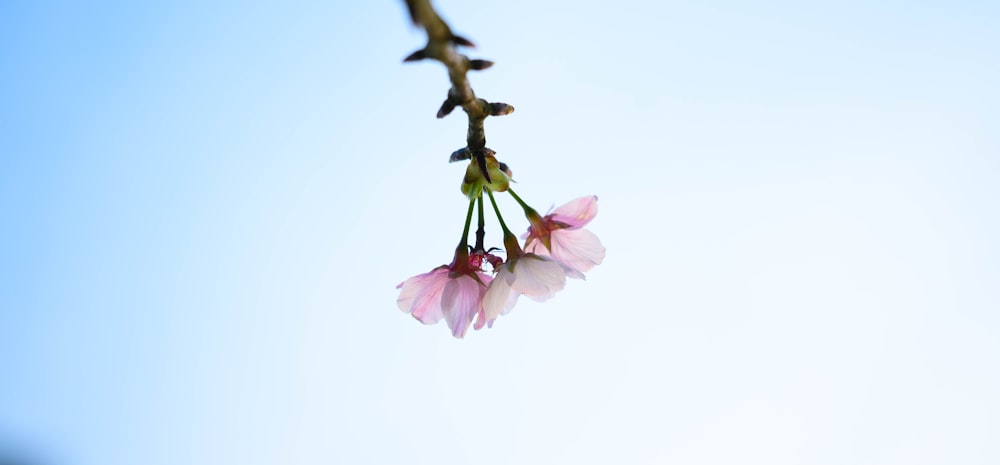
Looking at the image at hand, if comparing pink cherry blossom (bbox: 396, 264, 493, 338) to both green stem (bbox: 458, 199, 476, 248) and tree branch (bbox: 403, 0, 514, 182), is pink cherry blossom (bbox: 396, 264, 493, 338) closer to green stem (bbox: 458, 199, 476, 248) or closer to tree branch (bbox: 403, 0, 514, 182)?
green stem (bbox: 458, 199, 476, 248)

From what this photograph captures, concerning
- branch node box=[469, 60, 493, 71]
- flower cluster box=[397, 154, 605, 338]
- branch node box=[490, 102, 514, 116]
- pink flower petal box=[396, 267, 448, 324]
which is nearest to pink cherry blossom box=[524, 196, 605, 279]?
flower cluster box=[397, 154, 605, 338]

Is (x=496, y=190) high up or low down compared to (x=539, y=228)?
down

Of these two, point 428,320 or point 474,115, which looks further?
point 428,320

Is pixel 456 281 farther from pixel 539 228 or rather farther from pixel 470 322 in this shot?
pixel 539 228

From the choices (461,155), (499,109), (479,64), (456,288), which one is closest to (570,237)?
(456,288)

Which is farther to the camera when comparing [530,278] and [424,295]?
[424,295]

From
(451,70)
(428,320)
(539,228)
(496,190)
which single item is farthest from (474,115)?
(428,320)

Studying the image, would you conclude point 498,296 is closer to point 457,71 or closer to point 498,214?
point 498,214
